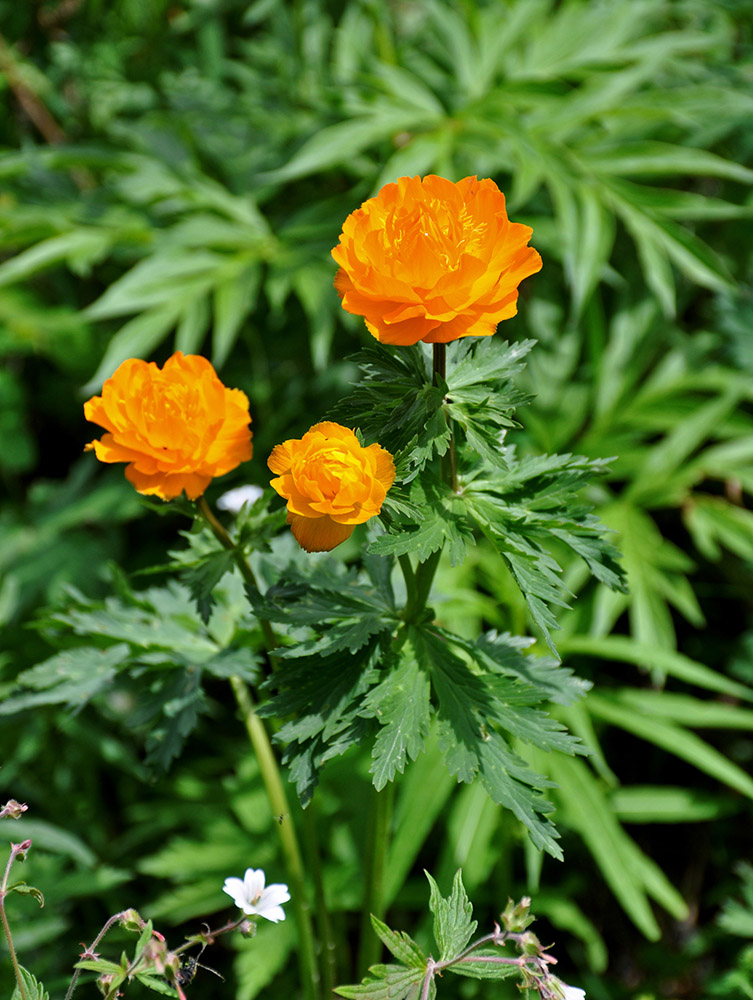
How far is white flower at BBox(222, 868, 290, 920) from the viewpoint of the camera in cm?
78

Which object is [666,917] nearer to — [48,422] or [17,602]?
[17,602]

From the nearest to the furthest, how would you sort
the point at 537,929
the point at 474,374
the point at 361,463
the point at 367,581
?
the point at 361,463 → the point at 474,374 → the point at 367,581 → the point at 537,929

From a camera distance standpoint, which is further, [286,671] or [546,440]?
[546,440]

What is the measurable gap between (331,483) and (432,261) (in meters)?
0.18

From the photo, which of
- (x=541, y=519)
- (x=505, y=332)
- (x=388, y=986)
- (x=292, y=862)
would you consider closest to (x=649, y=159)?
(x=505, y=332)

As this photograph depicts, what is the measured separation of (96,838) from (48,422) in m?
1.21

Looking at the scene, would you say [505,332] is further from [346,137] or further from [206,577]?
[206,577]

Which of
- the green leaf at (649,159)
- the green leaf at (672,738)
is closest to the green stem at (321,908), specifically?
the green leaf at (672,738)

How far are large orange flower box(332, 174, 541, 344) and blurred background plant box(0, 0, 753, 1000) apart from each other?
0.78m

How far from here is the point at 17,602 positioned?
187 centimetres

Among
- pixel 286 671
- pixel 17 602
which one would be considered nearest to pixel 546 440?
pixel 286 671

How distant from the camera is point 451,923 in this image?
77 centimetres

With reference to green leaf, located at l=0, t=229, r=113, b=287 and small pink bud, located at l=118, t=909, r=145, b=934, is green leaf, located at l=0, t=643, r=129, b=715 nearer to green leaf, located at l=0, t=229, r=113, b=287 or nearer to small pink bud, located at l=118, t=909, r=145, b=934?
small pink bud, located at l=118, t=909, r=145, b=934

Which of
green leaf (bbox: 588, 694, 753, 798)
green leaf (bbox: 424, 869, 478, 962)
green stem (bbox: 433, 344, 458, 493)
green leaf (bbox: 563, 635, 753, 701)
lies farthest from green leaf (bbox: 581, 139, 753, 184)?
green leaf (bbox: 424, 869, 478, 962)
